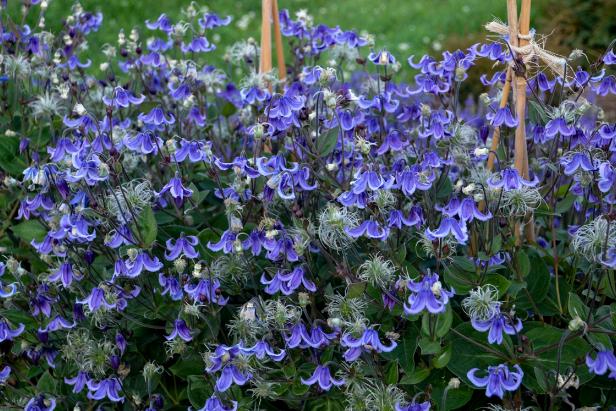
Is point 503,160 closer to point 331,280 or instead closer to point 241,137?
point 331,280

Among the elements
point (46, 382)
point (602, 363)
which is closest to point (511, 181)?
point (602, 363)

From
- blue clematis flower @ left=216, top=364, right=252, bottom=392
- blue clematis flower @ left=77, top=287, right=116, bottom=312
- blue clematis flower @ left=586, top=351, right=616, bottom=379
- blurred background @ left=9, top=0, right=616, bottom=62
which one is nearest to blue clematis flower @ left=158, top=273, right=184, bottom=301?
blue clematis flower @ left=77, top=287, right=116, bottom=312

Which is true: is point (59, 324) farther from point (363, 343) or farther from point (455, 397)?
point (455, 397)

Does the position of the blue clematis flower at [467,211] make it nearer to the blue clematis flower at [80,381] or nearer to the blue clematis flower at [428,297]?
the blue clematis flower at [428,297]

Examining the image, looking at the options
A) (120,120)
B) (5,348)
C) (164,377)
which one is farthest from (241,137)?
(5,348)

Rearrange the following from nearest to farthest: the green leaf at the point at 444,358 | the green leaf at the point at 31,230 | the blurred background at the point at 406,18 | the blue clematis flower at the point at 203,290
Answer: the green leaf at the point at 444,358, the blue clematis flower at the point at 203,290, the green leaf at the point at 31,230, the blurred background at the point at 406,18

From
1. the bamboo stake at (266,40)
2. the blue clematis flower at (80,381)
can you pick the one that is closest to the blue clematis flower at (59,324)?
the blue clematis flower at (80,381)

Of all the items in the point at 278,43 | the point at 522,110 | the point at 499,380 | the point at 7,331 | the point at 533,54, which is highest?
the point at 533,54
